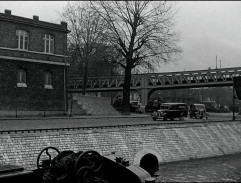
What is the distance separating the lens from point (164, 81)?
52.1 metres

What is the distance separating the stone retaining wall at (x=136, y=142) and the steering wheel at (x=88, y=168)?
6959mm

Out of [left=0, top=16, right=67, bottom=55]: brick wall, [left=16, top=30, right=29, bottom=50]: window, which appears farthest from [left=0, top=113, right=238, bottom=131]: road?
[left=16, top=30, right=29, bottom=50]: window

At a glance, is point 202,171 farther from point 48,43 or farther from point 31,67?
point 48,43

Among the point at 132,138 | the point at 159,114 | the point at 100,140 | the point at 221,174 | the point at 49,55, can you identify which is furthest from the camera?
the point at 49,55

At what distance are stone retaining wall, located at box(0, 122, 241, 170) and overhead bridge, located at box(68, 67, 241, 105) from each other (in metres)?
22.2

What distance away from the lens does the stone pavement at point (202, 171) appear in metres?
14.6

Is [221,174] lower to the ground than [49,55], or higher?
lower

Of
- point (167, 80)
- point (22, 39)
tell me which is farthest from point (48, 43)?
point (167, 80)

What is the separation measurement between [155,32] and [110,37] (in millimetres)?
4926

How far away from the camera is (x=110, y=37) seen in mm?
35438

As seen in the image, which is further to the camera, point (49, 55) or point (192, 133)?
point (49, 55)

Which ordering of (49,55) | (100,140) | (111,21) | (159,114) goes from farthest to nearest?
(111,21)
(49,55)
(159,114)
(100,140)

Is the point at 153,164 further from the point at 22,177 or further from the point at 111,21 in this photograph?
the point at 111,21

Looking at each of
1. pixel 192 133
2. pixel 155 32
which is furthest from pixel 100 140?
pixel 155 32
